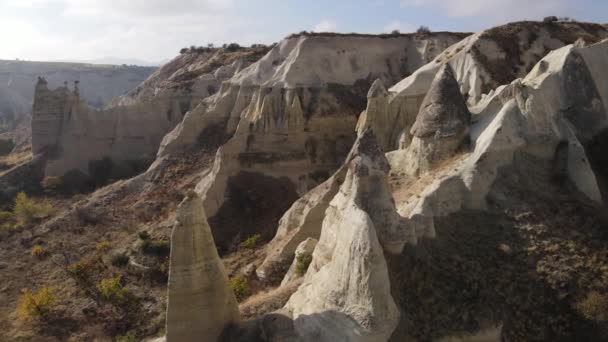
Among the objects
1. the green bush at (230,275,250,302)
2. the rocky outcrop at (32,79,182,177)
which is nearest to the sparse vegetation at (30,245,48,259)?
the rocky outcrop at (32,79,182,177)

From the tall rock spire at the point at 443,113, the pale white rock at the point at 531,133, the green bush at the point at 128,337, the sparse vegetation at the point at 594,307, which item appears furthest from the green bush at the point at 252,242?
the sparse vegetation at the point at 594,307

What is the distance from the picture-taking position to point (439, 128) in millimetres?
17047

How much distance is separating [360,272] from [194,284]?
4476mm

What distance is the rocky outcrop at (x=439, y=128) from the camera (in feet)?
55.2

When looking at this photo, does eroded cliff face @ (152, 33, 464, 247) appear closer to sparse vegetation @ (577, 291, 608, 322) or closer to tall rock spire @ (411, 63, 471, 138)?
tall rock spire @ (411, 63, 471, 138)

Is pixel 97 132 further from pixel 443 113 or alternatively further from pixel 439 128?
pixel 439 128

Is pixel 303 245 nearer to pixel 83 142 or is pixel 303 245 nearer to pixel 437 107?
pixel 437 107

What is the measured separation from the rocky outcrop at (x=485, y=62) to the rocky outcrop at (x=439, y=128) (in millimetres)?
4874

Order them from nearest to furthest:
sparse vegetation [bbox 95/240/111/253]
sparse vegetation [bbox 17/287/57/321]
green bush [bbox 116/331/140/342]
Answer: green bush [bbox 116/331/140/342] → sparse vegetation [bbox 17/287/57/321] → sparse vegetation [bbox 95/240/111/253]

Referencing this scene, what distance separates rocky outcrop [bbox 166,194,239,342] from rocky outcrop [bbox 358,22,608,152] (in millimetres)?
13483

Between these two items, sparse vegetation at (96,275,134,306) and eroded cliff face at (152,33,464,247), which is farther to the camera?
eroded cliff face at (152,33,464,247)

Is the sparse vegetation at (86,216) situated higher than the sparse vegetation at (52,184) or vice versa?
the sparse vegetation at (52,184)

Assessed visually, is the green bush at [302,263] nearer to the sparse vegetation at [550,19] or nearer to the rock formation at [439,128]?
the rock formation at [439,128]

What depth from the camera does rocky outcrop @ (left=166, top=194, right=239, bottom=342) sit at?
40.0 ft
